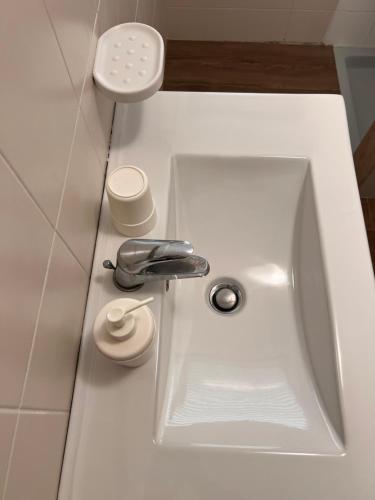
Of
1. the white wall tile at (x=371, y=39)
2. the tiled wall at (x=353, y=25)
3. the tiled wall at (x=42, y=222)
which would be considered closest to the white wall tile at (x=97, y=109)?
the tiled wall at (x=42, y=222)

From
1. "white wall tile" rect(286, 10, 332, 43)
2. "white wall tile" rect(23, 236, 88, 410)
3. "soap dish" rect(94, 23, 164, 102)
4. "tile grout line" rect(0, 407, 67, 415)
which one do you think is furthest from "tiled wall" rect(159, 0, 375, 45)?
"tile grout line" rect(0, 407, 67, 415)

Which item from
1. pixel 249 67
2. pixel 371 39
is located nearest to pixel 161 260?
pixel 249 67

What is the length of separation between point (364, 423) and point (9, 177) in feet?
1.64

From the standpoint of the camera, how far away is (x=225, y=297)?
0.71 metres

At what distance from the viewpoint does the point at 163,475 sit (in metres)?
0.48

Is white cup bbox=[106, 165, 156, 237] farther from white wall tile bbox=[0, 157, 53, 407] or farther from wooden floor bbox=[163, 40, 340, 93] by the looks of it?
wooden floor bbox=[163, 40, 340, 93]

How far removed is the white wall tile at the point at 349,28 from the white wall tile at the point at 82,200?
128 centimetres

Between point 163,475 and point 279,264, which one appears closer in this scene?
point 163,475

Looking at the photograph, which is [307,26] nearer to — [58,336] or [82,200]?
[82,200]

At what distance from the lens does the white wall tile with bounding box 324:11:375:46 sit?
1442 mm

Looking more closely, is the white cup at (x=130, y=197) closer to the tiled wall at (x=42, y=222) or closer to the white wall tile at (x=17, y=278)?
the tiled wall at (x=42, y=222)

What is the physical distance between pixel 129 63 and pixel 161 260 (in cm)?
32

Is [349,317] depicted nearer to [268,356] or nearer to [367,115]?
[268,356]

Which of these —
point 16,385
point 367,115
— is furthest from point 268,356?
point 367,115
